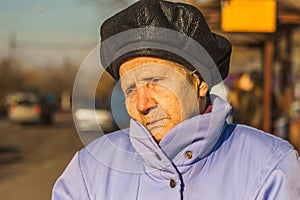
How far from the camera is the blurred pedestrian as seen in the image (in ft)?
6.76

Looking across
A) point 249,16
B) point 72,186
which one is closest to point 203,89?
point 72,186

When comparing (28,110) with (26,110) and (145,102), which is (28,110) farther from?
(145,102)

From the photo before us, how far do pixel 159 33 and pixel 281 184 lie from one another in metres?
0.57

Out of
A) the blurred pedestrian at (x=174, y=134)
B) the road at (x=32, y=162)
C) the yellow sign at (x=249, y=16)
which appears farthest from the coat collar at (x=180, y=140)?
the road at (x=32, y=162)

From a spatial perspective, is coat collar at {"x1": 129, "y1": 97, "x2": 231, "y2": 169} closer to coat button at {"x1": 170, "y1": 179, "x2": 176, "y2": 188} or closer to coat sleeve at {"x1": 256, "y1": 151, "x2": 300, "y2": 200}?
coat button at {"x1": 170, "y1": 179, "x2": 176, "y2": 188}

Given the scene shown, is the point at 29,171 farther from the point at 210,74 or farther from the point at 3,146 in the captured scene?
the point at 210,74

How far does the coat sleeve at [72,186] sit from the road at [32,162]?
23.8 feet

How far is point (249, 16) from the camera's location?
7.63m

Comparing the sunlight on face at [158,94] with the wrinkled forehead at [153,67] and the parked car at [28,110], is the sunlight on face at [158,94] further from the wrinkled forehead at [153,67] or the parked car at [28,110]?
the parked car at [28,110]

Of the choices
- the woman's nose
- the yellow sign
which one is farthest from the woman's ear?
the yellow sign

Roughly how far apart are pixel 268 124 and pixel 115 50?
26.8 feet

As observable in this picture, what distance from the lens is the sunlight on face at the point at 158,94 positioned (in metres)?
2.09

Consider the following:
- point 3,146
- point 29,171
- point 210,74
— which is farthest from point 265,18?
point 3,146

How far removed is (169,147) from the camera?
2.10 metres
